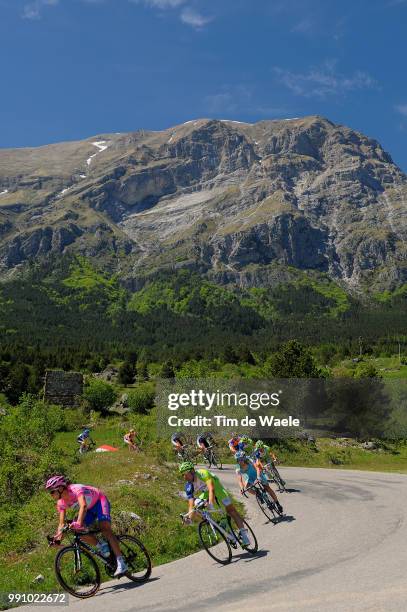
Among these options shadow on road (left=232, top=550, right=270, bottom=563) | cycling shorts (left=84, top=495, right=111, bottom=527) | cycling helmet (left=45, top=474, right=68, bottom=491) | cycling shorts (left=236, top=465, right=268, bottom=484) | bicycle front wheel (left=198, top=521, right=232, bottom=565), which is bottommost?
shadow on road (left=232, top=550, right=270, bottom=563)

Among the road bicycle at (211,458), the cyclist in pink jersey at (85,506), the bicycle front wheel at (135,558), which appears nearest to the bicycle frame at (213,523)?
the bicycle front wheel at (135,558)

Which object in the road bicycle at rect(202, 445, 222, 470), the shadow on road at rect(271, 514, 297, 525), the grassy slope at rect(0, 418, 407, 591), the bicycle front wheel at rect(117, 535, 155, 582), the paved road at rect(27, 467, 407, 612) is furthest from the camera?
the road bicycle at rect(202, 445, 222, 470)

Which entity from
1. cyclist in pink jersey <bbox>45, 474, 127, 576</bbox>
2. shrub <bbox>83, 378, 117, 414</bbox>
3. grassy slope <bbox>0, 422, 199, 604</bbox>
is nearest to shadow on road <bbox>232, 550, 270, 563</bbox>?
grassy slope <bbox>0, 422, 199, 604</bbox>

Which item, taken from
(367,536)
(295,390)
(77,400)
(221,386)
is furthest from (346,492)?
(77,400)

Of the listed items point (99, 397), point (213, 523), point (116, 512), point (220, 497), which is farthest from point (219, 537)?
point (99, 397)

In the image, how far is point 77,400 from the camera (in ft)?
303

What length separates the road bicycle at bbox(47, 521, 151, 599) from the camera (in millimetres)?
11365

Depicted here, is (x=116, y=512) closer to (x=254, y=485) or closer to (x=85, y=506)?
(x=254, y=485)

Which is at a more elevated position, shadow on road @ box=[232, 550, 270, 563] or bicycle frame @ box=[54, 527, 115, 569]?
bicycle frame @ box=[54, 527, 115, 569]

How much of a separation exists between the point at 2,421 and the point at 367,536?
21913 mm

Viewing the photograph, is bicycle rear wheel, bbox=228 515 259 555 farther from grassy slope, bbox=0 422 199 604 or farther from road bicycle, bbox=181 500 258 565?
grassy slope, bbox=0 422 199 604

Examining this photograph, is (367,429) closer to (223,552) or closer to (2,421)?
(2,421)

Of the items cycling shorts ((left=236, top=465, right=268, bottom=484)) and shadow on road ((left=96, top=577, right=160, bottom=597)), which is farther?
cycling shorts ((left=236, top=465, right=268, bottom=484))

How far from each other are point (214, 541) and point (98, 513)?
379cm
